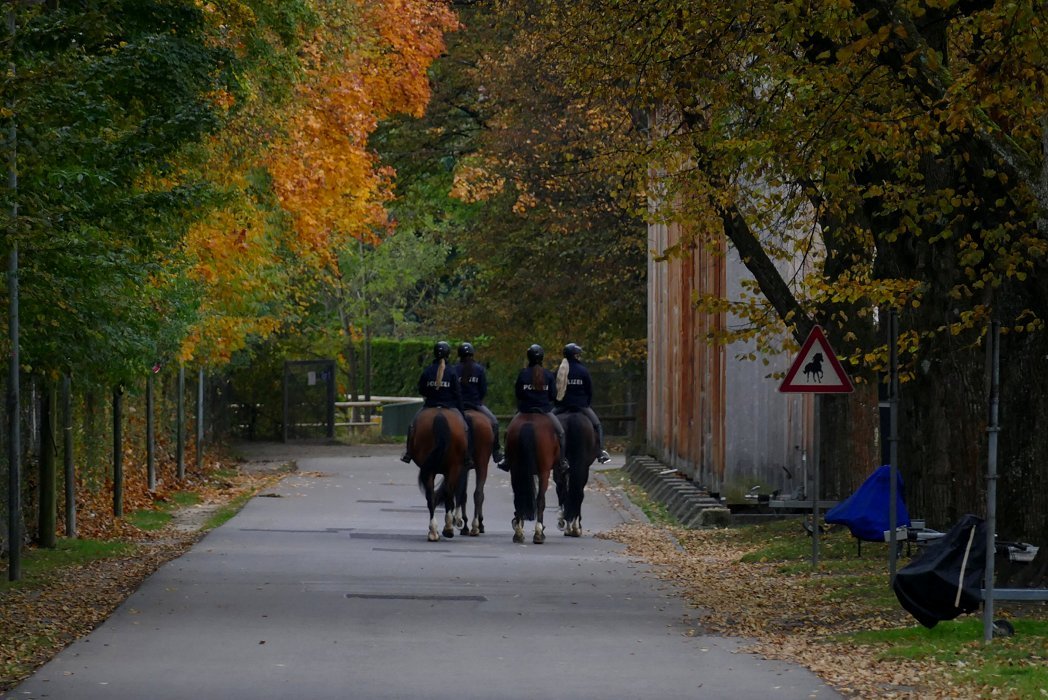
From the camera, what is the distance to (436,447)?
78.7ft

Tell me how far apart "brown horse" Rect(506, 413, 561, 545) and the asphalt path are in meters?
0.48

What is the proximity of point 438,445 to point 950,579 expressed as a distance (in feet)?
38.0

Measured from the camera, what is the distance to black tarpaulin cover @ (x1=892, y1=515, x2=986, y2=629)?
42.9 ft

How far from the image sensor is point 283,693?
11.3m

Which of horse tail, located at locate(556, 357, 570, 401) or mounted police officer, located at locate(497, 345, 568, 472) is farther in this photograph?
horse tail, located at locate(556, 357, 570, 401)

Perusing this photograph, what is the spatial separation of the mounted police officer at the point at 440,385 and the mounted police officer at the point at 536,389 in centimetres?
79

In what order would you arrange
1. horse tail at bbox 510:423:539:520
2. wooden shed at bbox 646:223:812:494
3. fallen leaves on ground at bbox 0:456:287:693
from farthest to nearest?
wooden shed at bbox 646:223:812:494
horse tail at bbox 510:423:539:520
fallen leaves on ground at bbox 0:456:287:693

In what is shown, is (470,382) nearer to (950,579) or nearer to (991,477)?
(950,579)

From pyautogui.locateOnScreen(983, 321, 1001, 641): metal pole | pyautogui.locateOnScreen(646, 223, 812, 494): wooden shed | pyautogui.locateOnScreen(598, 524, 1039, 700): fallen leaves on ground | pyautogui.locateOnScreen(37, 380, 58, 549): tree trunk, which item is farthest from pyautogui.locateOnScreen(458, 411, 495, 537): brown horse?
pyautogui.locateOnScreen(983, 321, 1001, 641): metal pole

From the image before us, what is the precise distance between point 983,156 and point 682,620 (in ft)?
13.9

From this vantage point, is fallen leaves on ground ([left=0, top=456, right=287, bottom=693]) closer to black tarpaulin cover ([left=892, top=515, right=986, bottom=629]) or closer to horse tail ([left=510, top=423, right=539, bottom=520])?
horse tail ([left=510, top=423, right=539, bottom=520])

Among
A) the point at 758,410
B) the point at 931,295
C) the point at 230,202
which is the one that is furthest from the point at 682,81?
the point at 758,410

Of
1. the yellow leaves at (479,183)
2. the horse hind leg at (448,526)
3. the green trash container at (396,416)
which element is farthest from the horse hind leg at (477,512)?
the green trash container at (396,416)

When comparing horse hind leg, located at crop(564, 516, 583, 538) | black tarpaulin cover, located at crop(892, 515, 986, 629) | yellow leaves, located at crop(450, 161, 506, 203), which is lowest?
horse hind leg, located at crop(564, 516, 583, 538)
